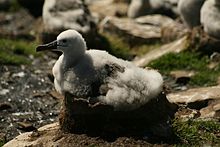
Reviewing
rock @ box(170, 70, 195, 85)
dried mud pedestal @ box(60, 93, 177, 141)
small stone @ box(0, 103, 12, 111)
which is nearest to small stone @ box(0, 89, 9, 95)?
small stone @ box(0, 103, 12, 111)

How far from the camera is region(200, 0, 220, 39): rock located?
14730 millimetres

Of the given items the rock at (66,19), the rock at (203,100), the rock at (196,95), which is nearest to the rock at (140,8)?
the rock at (66,19)

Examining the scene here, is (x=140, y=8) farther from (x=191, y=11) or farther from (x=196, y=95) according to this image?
(x=196, y=95)

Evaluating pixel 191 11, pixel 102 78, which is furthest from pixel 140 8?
pixel 102 78

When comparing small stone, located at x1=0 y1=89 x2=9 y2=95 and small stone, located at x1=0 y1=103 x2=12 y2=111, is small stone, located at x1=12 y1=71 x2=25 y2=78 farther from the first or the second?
small stone, located at x1=0 y1=103 x2=12 y2=111

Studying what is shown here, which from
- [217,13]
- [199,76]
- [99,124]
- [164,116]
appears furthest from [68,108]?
[217,13]

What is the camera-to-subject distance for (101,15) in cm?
2269

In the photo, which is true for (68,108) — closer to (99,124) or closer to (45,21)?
(99,124)

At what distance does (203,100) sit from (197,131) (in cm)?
151

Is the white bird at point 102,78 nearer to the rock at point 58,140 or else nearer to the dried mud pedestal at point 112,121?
the dried mud pedestal at point 112,121

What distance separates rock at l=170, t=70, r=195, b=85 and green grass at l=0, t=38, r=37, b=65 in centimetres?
437

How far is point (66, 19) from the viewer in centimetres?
1864

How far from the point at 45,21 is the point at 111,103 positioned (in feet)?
34.2

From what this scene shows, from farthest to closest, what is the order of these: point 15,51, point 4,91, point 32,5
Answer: point 32,5 < point 15,51 < point 4,91
